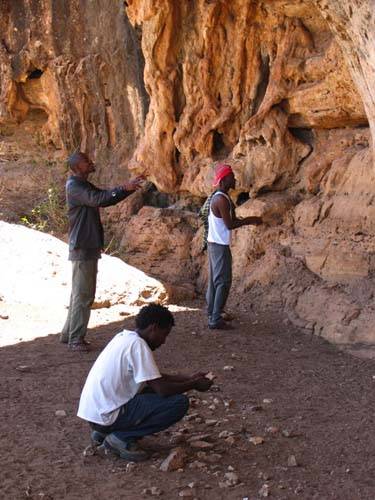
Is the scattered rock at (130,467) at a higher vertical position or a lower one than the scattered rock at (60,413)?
higher

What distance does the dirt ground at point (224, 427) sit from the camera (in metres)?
3.97

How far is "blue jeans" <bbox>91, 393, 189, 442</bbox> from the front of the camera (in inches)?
167

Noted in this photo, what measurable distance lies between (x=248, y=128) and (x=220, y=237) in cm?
233

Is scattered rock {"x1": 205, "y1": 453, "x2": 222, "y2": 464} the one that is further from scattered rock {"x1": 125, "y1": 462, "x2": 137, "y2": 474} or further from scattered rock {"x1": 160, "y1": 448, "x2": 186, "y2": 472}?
scattered rock {"x1": 125, "y1": 462, "x2": 137, "y2": 474}

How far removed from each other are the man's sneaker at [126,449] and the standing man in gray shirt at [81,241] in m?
2.59

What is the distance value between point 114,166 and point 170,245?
280cm

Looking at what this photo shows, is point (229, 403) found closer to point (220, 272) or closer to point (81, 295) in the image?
point (81, 295)

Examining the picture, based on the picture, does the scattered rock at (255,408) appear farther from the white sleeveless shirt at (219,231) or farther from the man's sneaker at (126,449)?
the white sleeveless shirt at (219,231)

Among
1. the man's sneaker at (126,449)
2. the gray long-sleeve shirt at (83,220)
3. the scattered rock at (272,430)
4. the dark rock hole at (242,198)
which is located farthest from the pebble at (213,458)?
the dark rock hole at (242,198)

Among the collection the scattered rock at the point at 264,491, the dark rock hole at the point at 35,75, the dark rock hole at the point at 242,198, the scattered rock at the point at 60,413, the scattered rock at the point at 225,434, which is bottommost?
the scattered rock at the point at 60,413

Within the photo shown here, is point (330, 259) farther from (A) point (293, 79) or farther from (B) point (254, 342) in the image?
(A) point (293, 79)

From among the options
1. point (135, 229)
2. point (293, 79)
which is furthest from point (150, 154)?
point (293, 79)

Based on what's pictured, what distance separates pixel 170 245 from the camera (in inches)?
421

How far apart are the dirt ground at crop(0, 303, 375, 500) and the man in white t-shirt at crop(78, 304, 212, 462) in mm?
180
